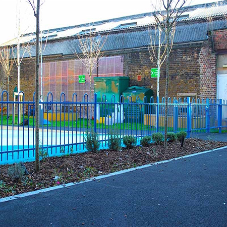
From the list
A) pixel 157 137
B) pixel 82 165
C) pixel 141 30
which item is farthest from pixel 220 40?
pixel 82 165

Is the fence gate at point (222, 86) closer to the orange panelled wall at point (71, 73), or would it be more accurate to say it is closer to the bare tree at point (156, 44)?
the bare tree at point (156, 44)

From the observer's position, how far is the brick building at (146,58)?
71.9 ft

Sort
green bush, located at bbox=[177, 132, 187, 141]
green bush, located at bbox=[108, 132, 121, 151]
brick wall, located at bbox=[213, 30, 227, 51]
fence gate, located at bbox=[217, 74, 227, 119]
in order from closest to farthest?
green bush, located at bbox=[108, 132, 121, 151]
green bush, located at bbox=[177, 132, 187, 141]
brick wall, located at bbox=[213, 30, 227, 51]
fence gate, located at bbox=[217, 74, 227, 119]

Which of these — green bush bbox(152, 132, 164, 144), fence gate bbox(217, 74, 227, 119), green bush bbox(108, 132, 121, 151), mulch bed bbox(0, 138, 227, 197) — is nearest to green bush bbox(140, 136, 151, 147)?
mulch bed bbox(0, 138, 227, 197)

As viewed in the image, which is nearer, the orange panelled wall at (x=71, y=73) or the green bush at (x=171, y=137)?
the green bush at (x=171, y=137)

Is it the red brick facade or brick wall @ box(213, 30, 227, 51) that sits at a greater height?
brick wall @ box(213, 30, 227, 51)

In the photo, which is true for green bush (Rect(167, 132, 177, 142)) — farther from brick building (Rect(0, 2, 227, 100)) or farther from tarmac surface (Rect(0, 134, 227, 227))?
brick building (Rect(0, 2, 227, 100))

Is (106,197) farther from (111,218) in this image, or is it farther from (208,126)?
(208,126)

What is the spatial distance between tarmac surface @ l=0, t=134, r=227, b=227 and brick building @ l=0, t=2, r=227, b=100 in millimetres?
15351

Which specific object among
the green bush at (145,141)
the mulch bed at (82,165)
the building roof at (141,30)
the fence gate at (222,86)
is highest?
the building roof at (141,30)

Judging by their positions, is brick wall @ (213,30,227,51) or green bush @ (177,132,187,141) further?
brick wall @ (213,30,227,51)

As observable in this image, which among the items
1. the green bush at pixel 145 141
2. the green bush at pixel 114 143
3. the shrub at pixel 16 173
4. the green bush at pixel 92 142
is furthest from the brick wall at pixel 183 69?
the shrub at pixel 16 173

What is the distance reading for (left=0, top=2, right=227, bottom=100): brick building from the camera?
71.9 feet

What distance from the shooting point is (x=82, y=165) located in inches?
325
